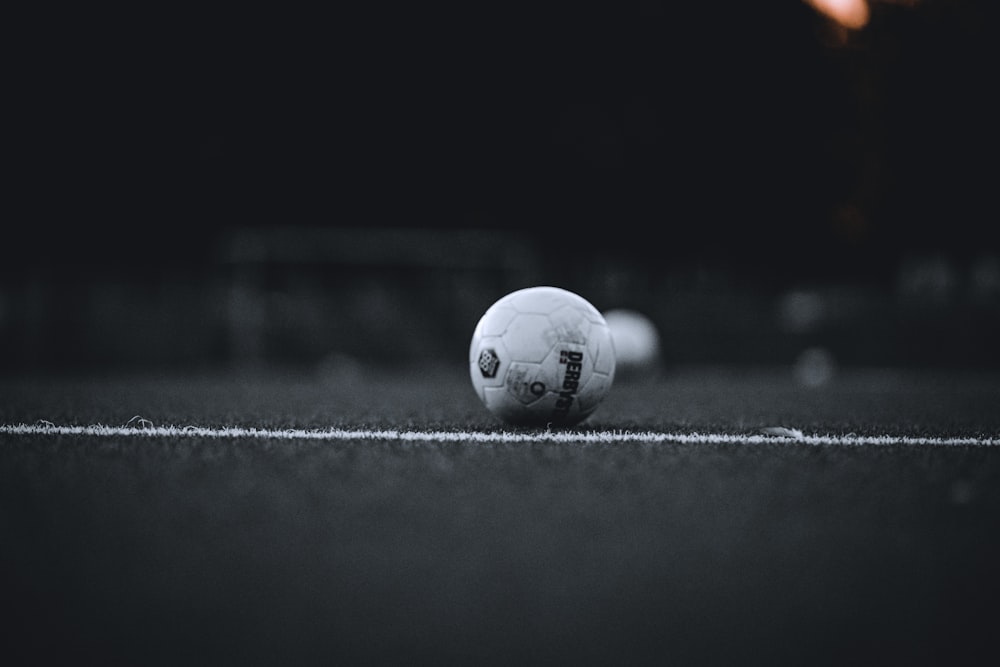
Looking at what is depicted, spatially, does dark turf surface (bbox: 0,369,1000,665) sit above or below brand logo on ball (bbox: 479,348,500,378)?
below

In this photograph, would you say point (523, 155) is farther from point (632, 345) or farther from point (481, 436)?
point (481, 436)

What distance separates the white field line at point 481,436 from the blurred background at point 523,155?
11.8m

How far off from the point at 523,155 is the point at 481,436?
18.0 m

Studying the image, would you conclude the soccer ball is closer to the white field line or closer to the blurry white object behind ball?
the white field line

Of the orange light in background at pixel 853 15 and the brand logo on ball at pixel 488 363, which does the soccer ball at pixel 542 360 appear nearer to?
the brand logo on ball at pixel 488 363

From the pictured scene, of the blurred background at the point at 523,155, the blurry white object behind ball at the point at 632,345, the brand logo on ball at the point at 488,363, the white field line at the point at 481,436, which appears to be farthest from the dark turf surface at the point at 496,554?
the blurred background at the point at 523,155

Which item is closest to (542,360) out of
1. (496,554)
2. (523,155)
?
(496,554)

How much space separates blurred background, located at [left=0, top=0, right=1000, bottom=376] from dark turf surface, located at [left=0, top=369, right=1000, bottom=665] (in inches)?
506

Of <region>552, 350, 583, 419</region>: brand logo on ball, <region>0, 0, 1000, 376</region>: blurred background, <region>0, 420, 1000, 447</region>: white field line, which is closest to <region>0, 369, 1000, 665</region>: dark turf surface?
<region>0, 420, 1000, 447</region>: white field line

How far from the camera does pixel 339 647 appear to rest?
5.92ft

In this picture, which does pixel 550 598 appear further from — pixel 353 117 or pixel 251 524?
pixel 353 117

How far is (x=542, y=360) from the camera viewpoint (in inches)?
167

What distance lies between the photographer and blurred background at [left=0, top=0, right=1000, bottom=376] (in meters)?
18.5

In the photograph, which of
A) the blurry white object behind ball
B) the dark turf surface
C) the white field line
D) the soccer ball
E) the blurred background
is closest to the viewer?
the dark turf surface
